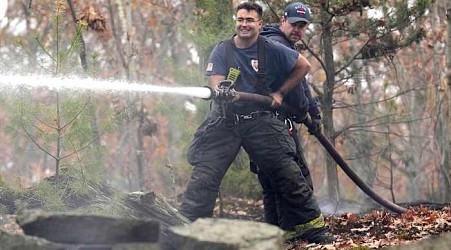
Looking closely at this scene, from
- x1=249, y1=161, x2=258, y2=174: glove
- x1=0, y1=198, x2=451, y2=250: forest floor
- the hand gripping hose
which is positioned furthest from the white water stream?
x1=249, y1=161, x2=258, y2=174: glove

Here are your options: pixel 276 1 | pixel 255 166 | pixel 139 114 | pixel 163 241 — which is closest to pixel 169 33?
pixel 139 114

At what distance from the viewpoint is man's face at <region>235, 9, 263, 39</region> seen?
22.5 ft

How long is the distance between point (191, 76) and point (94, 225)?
282 inches

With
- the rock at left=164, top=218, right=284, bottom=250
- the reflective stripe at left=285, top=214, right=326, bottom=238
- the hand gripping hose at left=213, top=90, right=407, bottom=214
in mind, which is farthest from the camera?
the reflective stripe at left=285, top=214, right=326, bottom=238

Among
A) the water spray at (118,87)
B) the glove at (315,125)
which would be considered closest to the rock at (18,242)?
the water spray at (118,87)

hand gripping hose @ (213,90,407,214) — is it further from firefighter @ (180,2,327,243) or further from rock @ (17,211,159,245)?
rock @ (17,211,159,245)

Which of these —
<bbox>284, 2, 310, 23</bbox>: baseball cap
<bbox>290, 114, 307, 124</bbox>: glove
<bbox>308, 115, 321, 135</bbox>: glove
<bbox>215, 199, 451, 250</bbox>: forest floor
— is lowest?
<bbox>215, 199, 451, 250</bbox>: forest floor

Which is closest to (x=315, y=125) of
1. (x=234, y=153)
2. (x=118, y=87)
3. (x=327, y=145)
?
(x=327, y=145)

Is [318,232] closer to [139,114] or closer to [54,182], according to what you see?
[54,182]

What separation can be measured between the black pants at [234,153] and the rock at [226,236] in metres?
2.50

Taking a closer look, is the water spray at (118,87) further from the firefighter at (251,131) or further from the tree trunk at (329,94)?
the tree trunk at (329,94)

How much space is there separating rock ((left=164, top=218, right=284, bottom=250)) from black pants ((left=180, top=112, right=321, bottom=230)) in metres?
2.50

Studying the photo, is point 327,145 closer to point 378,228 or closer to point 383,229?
point 378,228

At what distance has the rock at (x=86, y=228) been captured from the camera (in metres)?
4.36
